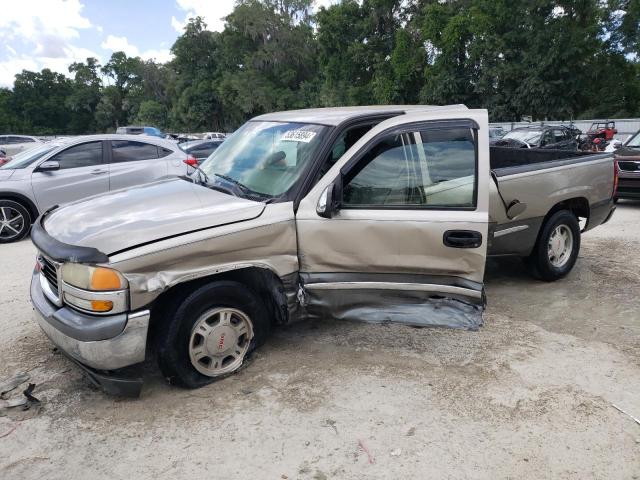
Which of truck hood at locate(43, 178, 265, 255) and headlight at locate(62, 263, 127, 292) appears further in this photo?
truck hood at locate(43, 178, 265, 255)

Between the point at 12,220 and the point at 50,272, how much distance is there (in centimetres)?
565

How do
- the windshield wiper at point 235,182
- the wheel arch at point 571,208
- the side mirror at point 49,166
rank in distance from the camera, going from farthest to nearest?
the side mirror at point 49,166
the wheel arch at point 571,208
the windshield wiper at point 235,182

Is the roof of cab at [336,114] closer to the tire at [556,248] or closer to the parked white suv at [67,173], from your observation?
the tire at [556,248]

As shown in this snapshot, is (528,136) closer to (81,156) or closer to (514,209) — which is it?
(514,209)

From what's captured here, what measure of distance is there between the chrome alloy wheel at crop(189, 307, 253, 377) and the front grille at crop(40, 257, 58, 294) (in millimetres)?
955

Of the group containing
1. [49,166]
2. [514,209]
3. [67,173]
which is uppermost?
[49,166]

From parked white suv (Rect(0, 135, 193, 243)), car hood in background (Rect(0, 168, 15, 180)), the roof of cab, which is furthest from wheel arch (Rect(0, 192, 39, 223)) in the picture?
the roof of cab

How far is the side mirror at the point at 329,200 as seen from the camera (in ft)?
11.4

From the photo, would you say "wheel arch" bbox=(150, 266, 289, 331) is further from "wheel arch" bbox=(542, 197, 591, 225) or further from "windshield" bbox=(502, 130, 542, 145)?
"windshield" bbox=(502, 130, 542, 145)

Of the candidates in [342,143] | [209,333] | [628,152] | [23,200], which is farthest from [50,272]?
[628,152]

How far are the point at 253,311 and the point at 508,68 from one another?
1566 inches

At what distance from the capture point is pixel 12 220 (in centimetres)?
819

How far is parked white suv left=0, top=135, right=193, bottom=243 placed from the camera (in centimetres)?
817

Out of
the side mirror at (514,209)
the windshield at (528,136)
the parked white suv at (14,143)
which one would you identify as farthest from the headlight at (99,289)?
the parked white suv at (14,143)
